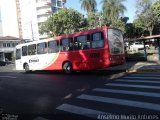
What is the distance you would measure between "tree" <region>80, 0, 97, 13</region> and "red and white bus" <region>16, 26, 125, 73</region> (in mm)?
32691

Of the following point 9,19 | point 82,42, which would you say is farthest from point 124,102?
point 9,19

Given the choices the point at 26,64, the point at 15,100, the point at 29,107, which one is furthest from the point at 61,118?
the point at 26,64

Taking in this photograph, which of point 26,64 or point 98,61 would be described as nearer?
point 98,61

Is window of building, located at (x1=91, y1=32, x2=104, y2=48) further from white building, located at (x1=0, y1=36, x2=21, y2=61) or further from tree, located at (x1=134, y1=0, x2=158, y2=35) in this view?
white building, located at (x1=0, y1=36, x2=21, y2=61)

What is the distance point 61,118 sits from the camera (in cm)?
746

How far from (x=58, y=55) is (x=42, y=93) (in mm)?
8644

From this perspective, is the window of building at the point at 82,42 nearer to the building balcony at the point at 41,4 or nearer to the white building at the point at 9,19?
the building balcony at the point at 41,4

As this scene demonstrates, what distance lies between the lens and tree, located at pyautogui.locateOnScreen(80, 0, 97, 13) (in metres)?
53.8

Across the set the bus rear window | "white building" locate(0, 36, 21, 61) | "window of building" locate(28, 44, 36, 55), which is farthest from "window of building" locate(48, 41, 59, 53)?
"white building" locate(0, 36, 21, 61)

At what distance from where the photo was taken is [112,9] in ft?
173

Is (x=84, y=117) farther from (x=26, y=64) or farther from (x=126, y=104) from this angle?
(x=26, y=64)

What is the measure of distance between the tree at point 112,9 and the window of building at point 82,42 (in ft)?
115

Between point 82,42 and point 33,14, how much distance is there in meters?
71.8

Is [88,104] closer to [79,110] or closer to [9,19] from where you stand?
[79,110]
